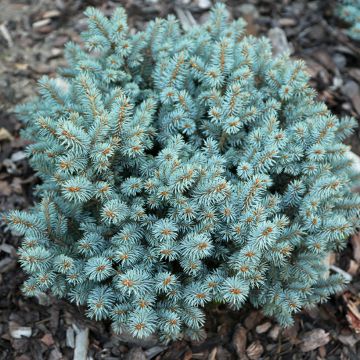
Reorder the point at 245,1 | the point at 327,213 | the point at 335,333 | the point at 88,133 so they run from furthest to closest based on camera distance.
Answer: the point at 245,1 < the point at 335,333 < the point at 327,213 < the point at 88,133

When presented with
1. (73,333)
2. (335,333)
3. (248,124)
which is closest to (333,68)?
(248,124)

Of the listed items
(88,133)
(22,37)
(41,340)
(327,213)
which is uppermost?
(88,133)

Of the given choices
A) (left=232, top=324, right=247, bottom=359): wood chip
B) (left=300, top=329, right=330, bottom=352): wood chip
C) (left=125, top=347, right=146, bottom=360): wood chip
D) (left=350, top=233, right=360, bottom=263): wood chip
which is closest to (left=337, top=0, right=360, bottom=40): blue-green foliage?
(left=350, top=233, right=360, bottom=263): wood chip

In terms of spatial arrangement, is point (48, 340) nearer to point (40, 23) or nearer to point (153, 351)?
point (153, 351)

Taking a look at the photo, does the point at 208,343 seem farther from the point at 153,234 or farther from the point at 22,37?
the point at 22,37

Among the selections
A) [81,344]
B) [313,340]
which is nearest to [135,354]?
[81,344]

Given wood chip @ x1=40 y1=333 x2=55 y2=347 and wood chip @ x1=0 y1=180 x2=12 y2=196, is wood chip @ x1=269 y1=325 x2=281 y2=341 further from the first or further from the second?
wood chip @ x1=0 y1=180 x2=12 y2=196
